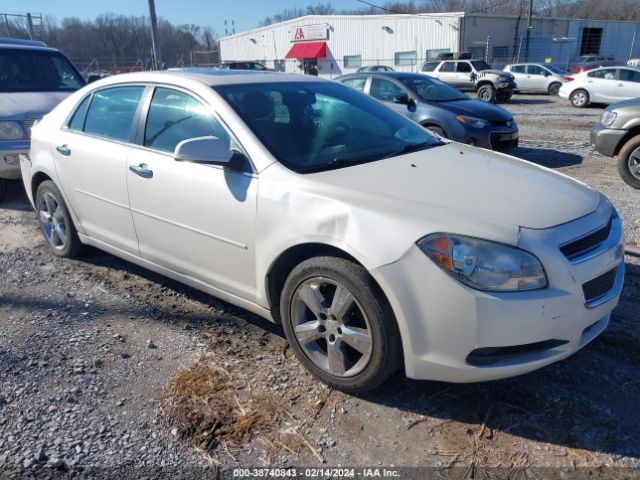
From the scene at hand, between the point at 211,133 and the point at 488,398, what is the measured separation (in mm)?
2225

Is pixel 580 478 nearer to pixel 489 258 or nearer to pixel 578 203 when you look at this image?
pixel 489 258

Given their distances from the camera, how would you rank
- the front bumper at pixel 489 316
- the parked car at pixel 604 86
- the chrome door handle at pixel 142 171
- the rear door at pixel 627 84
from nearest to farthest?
the front bumper at pixel 489 316 → the chrome door handle at pixel 142 171 → the rear door at pixel 627 84 → the parked car at pixel 604 86

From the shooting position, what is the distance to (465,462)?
2.51 meters

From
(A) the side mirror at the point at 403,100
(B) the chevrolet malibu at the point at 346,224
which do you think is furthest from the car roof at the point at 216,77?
(A) the side mirror at the point at 403,100

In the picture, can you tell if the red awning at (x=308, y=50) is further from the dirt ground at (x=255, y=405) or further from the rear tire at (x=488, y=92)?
the dirt ground at (x=255, y=405)

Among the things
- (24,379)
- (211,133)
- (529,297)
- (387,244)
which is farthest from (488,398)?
(24,379)

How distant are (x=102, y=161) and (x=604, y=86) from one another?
18458 millimetres

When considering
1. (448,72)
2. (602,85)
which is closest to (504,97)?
(448,72)

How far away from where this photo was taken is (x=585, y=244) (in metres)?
2.71

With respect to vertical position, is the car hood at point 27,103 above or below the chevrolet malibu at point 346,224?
above

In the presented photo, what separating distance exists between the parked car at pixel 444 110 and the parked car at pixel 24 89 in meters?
4.48

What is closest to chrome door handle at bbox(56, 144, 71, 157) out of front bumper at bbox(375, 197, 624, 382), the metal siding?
front bumper at bbox(375, 197, 624, 382)

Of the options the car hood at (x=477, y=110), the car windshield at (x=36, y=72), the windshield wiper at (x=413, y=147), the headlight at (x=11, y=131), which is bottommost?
the car hood at (x=477, y=110)

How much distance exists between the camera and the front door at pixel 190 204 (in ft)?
10.5
